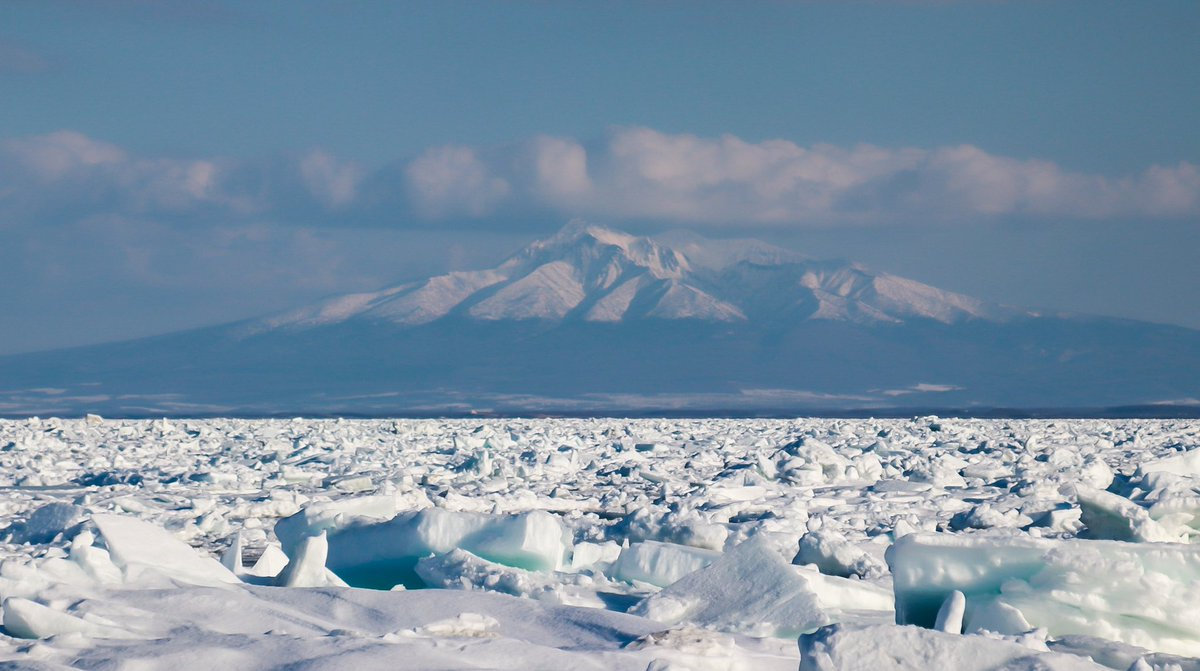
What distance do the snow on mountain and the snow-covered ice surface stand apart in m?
124

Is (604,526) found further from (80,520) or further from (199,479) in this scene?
(199,479)

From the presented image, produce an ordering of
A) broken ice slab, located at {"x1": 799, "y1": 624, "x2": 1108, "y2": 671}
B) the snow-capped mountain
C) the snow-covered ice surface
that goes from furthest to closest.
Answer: the snow-capped mountain < the snow-covered ice surface < broken ice slab, located at {"x1": 799, "y1": 624, "x2": 1108, "y2": 671}

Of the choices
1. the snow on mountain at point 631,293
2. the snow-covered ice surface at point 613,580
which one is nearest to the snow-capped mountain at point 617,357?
the snow on mountain at point 631,293

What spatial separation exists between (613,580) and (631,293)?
5670 inches

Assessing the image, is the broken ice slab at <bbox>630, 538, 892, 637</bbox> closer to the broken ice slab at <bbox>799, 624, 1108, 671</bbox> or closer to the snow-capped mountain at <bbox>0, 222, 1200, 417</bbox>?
the broken ice slab at <bbox>799, 624, 1108, 671</bbox>

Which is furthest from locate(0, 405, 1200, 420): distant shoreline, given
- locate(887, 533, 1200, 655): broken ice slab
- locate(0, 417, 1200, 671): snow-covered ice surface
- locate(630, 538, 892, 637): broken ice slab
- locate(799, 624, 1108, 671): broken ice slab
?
locate(799, 624, 1108, 671): broken ice slab

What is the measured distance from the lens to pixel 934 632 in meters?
3.31

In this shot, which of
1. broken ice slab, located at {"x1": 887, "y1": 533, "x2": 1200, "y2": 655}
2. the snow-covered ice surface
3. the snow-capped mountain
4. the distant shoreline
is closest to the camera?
the snow-covered ice surface

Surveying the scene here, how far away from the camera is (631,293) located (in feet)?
489

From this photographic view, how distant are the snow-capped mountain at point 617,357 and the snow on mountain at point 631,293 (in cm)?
46

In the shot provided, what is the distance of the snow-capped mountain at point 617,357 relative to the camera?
332ft

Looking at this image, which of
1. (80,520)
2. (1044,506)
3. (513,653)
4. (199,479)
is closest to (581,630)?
(513,653)

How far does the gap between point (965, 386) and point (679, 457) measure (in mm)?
100963

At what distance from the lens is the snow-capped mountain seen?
332 ft
